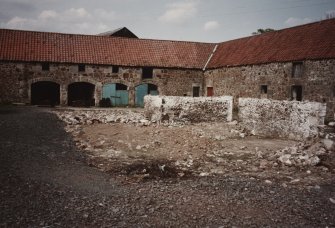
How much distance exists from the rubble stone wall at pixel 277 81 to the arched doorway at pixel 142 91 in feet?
15.3

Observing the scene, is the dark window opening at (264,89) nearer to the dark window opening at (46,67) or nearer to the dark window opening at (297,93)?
the dark window opening at (297,93)

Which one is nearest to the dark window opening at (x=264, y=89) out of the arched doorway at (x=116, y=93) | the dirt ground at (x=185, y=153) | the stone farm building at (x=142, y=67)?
the stone farm building at (x=142, y=67)

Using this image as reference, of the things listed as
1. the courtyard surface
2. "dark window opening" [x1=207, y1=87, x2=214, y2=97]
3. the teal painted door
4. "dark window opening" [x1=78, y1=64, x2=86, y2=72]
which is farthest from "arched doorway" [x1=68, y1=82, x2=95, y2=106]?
the courtyard surface

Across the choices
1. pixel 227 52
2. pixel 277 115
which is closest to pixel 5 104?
pixel 227 52

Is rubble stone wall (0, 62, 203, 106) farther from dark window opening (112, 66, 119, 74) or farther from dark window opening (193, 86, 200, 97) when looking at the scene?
dark window opening (193, 86, 200, 97)

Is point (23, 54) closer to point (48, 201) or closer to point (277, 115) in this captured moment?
point (277, 115)

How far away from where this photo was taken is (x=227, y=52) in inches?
1050

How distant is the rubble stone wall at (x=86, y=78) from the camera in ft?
78.4

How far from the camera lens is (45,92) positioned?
26219 millimetres

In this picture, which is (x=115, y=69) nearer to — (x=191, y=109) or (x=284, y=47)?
(x=191, y=109)

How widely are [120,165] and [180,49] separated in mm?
21939

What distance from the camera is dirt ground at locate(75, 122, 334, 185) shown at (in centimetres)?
771

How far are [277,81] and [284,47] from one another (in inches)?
97.9

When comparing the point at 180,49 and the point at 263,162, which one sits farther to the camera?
the point at 180,49
